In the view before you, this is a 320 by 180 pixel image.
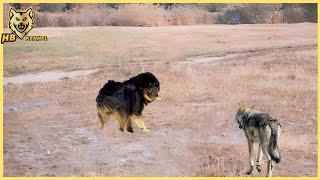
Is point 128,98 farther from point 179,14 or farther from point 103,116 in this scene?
point 179,14

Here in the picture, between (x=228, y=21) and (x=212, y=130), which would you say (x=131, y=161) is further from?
(x=228, y=21)

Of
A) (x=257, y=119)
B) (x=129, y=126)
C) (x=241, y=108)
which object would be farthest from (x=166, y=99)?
(x=257, y=119)

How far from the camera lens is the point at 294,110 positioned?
8.23 metres

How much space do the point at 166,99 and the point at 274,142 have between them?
1378 millimetres

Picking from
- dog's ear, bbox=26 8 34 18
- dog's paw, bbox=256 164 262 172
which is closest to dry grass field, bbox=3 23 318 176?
dog's paw, bbox=256 164 262 172

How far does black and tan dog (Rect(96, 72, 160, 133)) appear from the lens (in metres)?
8.03

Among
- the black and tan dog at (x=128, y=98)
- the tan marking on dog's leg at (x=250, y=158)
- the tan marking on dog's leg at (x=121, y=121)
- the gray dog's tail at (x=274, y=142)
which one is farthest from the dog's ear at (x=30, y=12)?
the gray dog's tail at (x=274, y=142)

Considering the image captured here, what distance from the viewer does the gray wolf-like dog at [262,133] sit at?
25.2 feet

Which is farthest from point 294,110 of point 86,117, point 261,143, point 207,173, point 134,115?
point 86,117

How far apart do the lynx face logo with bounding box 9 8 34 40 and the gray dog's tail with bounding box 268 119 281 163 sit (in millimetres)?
3049

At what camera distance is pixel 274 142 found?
7691 mm

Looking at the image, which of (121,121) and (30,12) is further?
(30,12)

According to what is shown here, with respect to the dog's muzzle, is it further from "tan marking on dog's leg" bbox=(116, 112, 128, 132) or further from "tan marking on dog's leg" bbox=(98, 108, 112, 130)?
"tan marking on dog's leg" bbox=(116, 112, 128, 132)

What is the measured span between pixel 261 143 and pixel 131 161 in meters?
1.48
